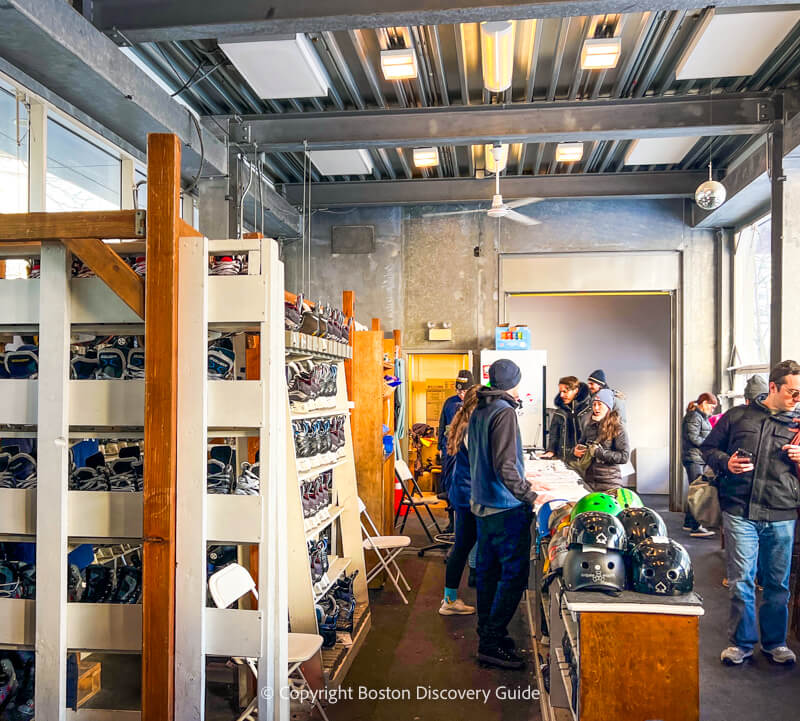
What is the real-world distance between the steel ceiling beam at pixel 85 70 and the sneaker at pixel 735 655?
559 cm

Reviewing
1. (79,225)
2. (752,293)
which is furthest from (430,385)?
(79,225)

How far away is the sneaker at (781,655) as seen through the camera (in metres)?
4.42

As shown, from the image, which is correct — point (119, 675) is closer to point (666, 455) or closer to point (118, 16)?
point (118, 16)

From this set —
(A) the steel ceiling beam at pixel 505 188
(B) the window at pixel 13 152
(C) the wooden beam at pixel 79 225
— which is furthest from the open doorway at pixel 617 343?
(C) the wooden beam at pixel 79 225

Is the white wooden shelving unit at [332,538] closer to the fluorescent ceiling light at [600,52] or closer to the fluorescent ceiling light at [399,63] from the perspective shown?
the fluorescent ceiling light at [399,63]

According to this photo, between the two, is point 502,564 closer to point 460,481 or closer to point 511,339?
point 460,481

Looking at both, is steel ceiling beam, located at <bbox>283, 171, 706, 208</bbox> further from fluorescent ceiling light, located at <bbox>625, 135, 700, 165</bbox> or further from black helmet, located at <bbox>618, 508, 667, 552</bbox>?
black helmet, located at <bbox>618, 508, 667, 552</bbox>

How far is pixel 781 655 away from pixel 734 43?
4424 millimetres

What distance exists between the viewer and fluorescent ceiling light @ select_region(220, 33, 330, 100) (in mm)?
5363

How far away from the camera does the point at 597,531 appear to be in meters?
2.83

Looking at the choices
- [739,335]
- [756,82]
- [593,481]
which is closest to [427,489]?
[739,335]

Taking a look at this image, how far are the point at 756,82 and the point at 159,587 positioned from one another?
675 cm

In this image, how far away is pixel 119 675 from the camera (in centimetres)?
438

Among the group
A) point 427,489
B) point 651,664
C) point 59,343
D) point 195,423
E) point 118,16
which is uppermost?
point 118,16
